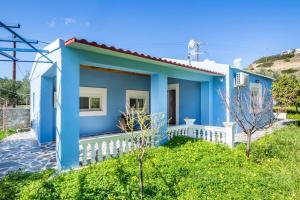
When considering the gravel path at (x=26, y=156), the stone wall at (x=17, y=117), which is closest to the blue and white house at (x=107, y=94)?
the gravel path at (x=26, y=156)

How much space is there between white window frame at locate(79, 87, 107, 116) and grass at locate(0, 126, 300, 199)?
4.49 m

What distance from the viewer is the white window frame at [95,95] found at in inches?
412

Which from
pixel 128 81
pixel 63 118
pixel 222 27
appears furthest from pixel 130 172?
pixel 222 27

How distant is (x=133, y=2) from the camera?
12.2 metres

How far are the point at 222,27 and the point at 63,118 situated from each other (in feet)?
57.5

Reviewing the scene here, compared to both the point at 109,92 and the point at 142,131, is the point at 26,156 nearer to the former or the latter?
the point at 109,92

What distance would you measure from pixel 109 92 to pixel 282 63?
68.8m

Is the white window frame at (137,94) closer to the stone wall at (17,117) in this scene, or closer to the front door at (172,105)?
the front door at (172,105)

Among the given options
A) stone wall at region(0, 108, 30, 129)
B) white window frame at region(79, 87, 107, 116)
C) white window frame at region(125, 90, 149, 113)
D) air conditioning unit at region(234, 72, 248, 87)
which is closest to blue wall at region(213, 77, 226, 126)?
air conditioning unit at region(234, 72, 248, 87)

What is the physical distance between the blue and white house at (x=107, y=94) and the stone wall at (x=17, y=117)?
14.7 feet

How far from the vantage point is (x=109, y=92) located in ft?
37.9

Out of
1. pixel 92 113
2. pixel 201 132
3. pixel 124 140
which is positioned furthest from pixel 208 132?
pixel 92 113

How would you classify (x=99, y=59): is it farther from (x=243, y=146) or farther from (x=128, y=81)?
(x=243, y=146)

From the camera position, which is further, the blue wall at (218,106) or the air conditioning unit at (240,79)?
the blue wall at (218,106)
